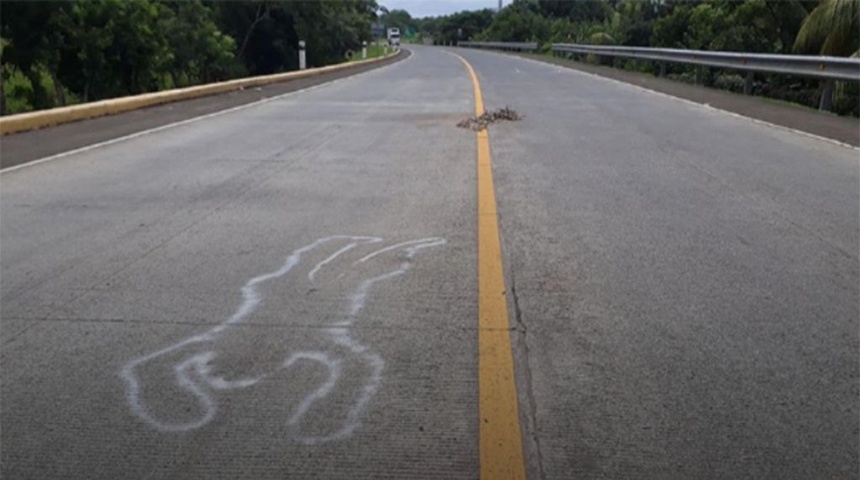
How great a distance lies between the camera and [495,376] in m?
4.54

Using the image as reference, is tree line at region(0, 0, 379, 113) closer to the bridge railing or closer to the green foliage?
the bridge railing

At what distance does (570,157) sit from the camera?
11.5 meters

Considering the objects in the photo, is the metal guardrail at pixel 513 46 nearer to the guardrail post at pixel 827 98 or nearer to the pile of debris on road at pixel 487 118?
the guardrail post at pixel 827 98

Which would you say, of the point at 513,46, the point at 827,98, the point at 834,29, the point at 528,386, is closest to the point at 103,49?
the point at 834,29

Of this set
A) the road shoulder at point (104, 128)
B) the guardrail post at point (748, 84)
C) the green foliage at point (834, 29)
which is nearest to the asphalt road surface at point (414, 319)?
the road shoulder at point (104, 128)

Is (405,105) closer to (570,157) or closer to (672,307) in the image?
(570,157)

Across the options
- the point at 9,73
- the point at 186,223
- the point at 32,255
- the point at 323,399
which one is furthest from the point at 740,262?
the point at 9,73

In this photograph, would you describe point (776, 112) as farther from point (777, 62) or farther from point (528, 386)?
point (528, 386)

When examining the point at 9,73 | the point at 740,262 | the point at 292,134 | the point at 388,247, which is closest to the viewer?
the point at 740,262

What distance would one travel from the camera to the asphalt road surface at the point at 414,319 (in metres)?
3.87

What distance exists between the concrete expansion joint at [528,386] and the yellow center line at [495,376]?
0.05m

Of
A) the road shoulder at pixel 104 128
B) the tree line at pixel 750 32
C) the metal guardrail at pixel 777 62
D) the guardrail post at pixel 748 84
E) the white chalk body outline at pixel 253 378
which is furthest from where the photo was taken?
the guardrail post at pixel 748 84

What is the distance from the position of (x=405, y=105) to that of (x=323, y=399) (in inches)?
608

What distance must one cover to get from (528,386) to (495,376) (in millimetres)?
174
